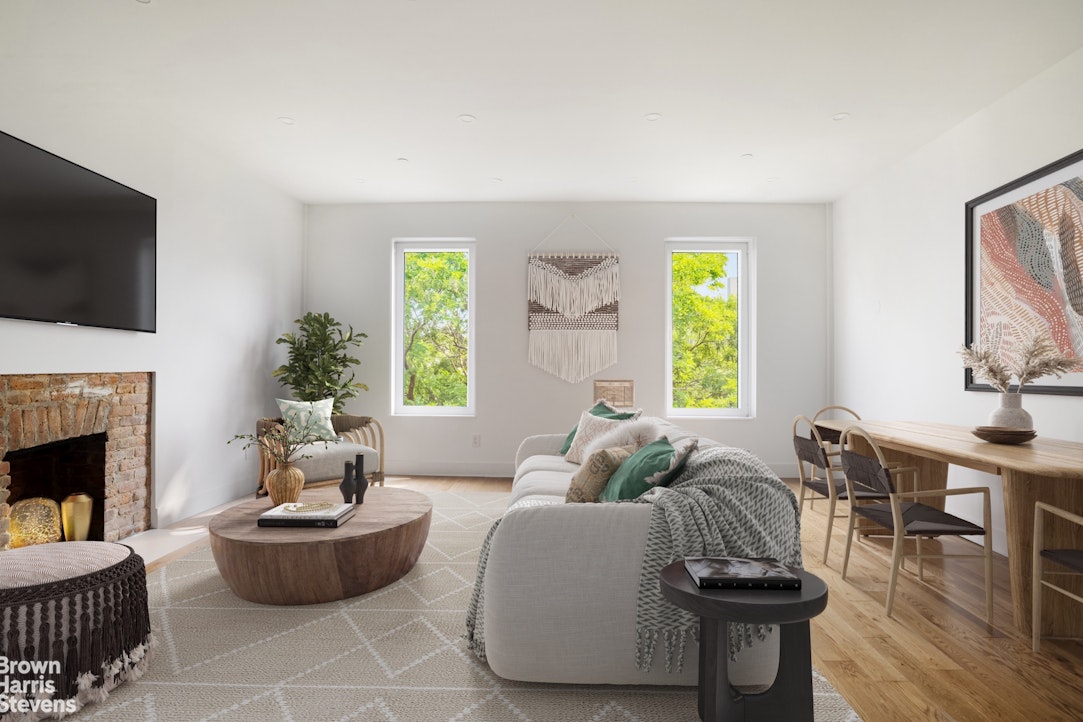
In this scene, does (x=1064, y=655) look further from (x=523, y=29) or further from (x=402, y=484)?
(x=402, y=484)

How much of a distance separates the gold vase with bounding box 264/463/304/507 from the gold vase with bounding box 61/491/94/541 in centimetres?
123

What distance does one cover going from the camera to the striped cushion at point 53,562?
1.98 m

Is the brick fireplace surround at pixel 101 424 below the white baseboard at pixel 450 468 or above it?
above

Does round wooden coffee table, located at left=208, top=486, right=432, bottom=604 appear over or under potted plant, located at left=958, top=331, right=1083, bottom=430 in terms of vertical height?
under

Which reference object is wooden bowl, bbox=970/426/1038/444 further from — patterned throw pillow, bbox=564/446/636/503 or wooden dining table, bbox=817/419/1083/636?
patterned throw pillow, bbox=564/446/636/503

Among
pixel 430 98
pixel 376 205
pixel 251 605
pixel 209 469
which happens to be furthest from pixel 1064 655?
pixel 376 205

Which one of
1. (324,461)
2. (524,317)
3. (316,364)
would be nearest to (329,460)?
(324,461)

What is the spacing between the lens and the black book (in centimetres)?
163

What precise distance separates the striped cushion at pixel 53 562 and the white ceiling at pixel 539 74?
2169mm

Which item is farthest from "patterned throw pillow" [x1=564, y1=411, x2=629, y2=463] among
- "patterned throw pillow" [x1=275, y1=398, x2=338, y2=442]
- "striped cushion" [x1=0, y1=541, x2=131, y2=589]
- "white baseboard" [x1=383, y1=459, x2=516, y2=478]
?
"striped cushion" [x1=0, y1=541, x2=131, y2=589]

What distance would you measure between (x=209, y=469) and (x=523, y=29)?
12.5 ft

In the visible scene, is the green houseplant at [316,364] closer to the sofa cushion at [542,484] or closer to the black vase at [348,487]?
the black vase at [348,487]

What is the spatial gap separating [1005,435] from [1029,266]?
3.51 feet

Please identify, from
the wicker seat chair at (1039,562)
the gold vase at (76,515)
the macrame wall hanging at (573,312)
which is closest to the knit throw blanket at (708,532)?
the wicker seat chair at (1039,562)
